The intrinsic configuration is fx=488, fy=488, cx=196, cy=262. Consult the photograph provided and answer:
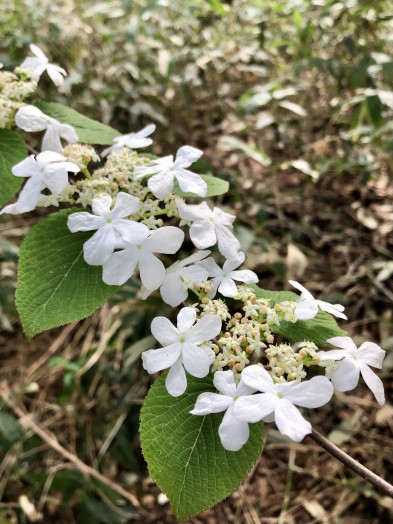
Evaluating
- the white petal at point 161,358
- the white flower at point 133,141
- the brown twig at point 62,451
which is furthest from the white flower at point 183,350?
the brown twig at point 62,451

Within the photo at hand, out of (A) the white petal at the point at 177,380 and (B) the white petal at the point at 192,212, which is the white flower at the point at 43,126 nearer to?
(B) the white petal at the point at 192,212

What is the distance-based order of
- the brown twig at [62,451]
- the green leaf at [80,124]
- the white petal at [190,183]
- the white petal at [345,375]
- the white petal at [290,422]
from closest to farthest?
1. the white petal at [290,422]
2. the white petal at [345,375]
3. the white petal at [190,183]
4. the green leaf at [80,124]
5. the brown twig at [62,451]

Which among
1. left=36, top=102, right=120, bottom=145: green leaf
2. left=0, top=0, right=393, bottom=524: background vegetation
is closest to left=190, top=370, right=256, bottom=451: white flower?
left=36, top=102, right=120, bottom=145: green leaf

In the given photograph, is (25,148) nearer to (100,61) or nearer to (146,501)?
(146,501)

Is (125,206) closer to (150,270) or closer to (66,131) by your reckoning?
(150,270)

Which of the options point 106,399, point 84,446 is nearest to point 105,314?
point 106,399

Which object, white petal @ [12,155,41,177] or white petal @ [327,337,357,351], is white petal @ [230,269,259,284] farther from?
white petal @ [12,155,41,177]
